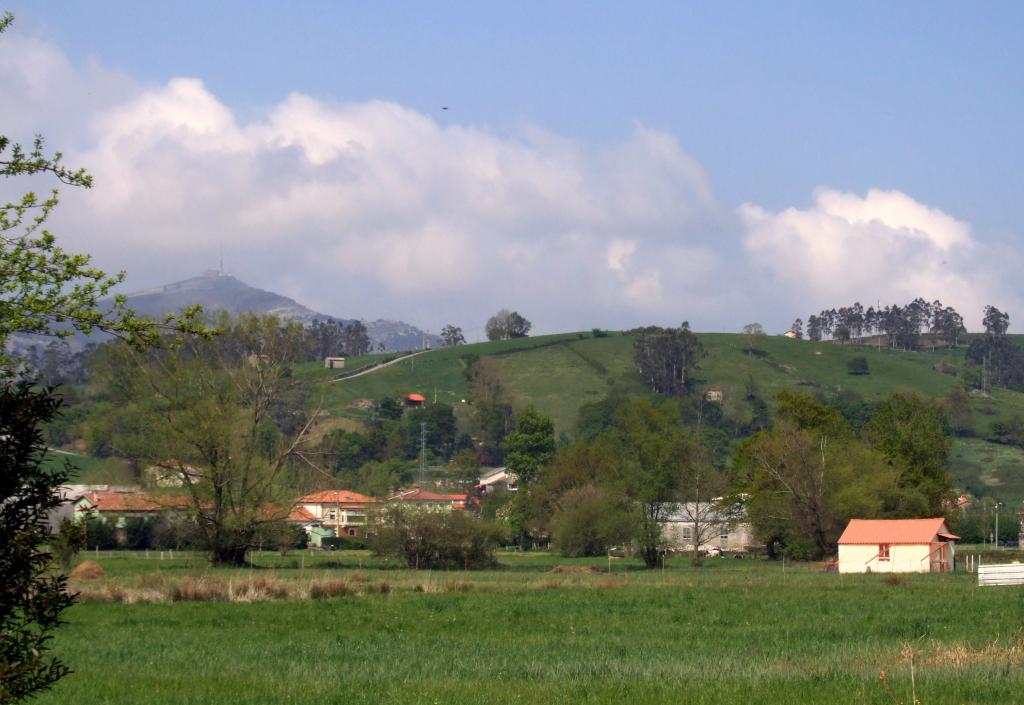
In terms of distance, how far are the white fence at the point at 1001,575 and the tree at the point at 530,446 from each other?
7623 centimetres

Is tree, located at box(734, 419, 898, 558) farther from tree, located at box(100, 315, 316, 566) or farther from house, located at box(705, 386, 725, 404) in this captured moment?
house, located at box(705, 386, 725, 404)

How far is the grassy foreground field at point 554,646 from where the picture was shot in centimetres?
1612

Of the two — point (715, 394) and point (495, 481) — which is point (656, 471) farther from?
point (715, 394)

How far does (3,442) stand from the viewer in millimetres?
9289

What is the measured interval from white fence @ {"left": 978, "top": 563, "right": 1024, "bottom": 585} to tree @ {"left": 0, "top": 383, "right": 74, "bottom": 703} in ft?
131

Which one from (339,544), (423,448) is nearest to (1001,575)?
(339,544)

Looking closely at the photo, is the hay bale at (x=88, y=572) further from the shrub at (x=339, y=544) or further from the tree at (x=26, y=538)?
the shrub at (x=339, y=544)

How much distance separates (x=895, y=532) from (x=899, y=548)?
94 centimetres

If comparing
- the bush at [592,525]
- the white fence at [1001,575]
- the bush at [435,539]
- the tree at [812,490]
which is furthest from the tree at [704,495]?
the white fence at [1001,575]

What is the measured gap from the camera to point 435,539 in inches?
2537

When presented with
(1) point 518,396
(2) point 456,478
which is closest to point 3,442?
(2) point 456,478

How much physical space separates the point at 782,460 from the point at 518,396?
112 metres

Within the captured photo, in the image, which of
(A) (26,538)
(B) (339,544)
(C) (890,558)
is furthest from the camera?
(B) (339,544)

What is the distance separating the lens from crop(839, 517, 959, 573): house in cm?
6338
